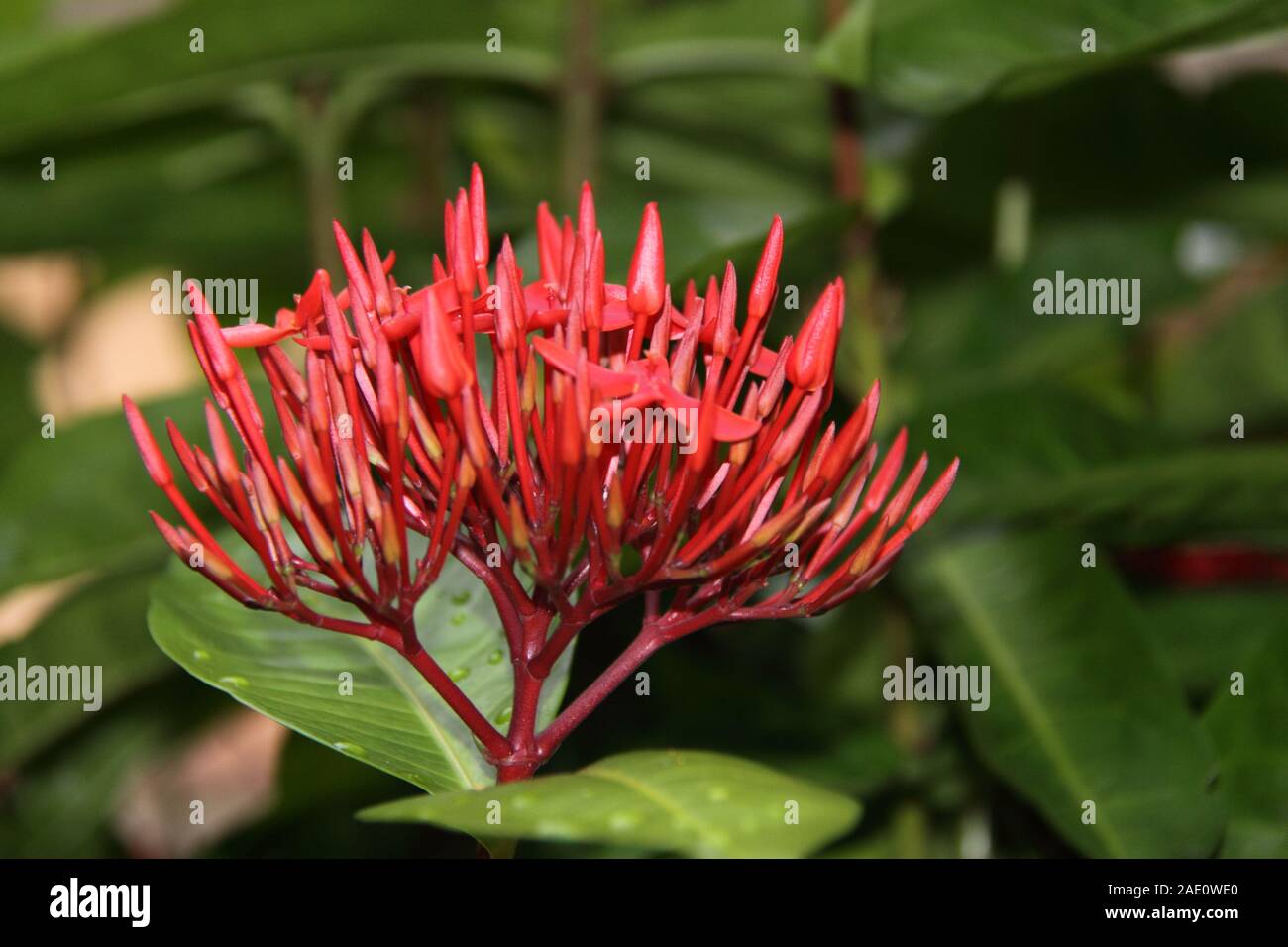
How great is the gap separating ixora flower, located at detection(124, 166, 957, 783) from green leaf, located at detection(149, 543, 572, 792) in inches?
1.9

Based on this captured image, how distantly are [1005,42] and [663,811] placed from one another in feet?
1.58

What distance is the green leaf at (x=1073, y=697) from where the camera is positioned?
67 centimetres

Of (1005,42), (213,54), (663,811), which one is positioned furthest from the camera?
(213,54)

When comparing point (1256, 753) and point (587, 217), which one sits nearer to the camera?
point (587, 217)

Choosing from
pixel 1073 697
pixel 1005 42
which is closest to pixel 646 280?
pixel 1005 42

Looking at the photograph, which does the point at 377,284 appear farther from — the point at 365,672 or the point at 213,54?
the point at 213,54

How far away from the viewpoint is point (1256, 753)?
0.69 meters

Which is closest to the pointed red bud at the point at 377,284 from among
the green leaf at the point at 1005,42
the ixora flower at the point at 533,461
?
the ixora flower at the point at 533,461

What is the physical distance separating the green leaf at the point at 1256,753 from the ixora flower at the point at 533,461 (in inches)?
13.3

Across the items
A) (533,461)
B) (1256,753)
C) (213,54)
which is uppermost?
(213,54)

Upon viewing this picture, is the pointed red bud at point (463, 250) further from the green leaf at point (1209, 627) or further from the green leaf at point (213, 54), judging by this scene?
the green leaf at point (1209, 627)

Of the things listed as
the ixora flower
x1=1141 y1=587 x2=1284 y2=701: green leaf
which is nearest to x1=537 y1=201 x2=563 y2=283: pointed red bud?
the ixora flower
